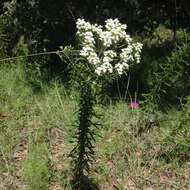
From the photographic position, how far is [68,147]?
483cm

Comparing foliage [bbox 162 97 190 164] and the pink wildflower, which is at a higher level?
the pink wildflower

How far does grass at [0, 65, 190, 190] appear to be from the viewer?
14.8ft

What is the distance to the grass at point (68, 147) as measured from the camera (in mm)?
4520

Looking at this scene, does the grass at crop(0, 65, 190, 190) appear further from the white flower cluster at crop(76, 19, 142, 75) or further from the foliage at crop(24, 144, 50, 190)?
the white flower cluster at crop(76, 19, 142, 75)

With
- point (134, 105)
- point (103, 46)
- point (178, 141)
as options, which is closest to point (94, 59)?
point (103, 46)

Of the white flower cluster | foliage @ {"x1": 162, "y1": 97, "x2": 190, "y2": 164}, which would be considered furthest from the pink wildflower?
the white flower cluster

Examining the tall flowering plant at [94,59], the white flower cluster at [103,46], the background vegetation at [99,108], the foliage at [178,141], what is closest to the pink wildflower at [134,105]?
the background vegetation at [99,108]

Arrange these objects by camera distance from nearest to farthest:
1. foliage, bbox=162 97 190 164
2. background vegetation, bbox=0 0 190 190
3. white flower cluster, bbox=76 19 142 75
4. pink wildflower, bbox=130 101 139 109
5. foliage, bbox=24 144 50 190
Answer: white flower cluster, bbox=76 19 142 75, foliage, bbox=24 144 50 190, background vegetation, bbox=0 0 190 190, foliage, bbox=162 97 190 164, pink wildflower, bbox=130 101 139 109

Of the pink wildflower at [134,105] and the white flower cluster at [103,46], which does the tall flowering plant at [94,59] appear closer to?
the white flower cluster at [103,46]

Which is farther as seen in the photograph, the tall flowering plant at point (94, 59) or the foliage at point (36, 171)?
the foliage at point (36, 171)

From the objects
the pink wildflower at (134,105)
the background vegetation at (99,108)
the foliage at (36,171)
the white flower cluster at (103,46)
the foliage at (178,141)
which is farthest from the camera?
the pink wildflower at (134,105)

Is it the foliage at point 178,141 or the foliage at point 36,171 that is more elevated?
the foliage at point 178,141

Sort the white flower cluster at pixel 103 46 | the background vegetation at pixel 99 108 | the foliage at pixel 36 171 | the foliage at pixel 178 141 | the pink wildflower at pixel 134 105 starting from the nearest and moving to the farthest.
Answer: the white flower cluster at pixel 103 46
the foliage at pixel 36 171
the background vegetation at pixel 99 108
the foliage at pixel 178 141
the pink wildflower at pixel 134 105

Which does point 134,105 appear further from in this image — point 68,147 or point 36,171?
point 36,171
